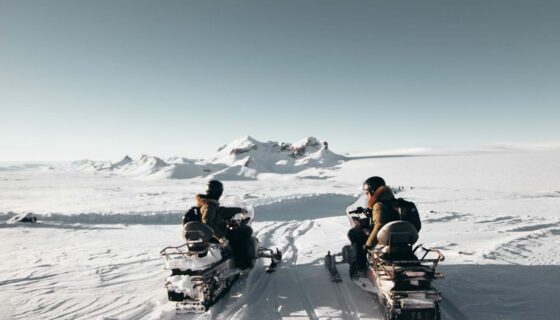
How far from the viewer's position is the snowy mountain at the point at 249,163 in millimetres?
66312

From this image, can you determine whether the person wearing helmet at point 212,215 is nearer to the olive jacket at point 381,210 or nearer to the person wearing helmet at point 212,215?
the person wearing helmet at point 212,215

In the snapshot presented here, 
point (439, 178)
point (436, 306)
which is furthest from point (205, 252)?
point (439, 178)

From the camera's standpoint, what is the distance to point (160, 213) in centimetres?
1711

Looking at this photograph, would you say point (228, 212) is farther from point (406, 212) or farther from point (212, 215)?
point (406, 212)

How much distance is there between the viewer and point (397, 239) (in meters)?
4.38

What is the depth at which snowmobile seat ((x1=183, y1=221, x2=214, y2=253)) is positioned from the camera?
5.00 m

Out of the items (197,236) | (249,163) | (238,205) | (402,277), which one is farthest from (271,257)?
(249,163)

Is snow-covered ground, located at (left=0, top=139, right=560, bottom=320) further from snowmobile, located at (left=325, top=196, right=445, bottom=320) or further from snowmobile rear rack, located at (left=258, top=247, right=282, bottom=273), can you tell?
snowmobile, located at (left=325, top=196, right=445, bottom=320)

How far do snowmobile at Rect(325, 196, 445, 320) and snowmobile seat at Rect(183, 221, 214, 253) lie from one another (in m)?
2.62

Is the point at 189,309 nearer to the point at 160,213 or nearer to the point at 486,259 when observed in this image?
the point at 486,259

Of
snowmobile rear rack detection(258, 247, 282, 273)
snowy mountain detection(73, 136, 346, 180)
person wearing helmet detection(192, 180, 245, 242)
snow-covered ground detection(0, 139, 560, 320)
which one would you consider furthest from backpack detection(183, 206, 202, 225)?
snowy mountain detection(73, 136, 346, 180)

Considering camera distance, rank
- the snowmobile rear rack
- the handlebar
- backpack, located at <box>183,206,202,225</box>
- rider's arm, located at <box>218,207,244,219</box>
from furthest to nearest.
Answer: the snowmobile rear rack → rider's arm, located at <box>218,207,244,219</box> → the handlebar → backpack, located at <box>183,206,202,225</box>

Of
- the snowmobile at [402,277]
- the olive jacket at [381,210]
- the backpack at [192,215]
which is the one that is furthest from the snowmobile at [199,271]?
the olive jacket at [381,210]

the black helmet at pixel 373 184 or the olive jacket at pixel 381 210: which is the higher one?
the black helmet at pixel 373 184
